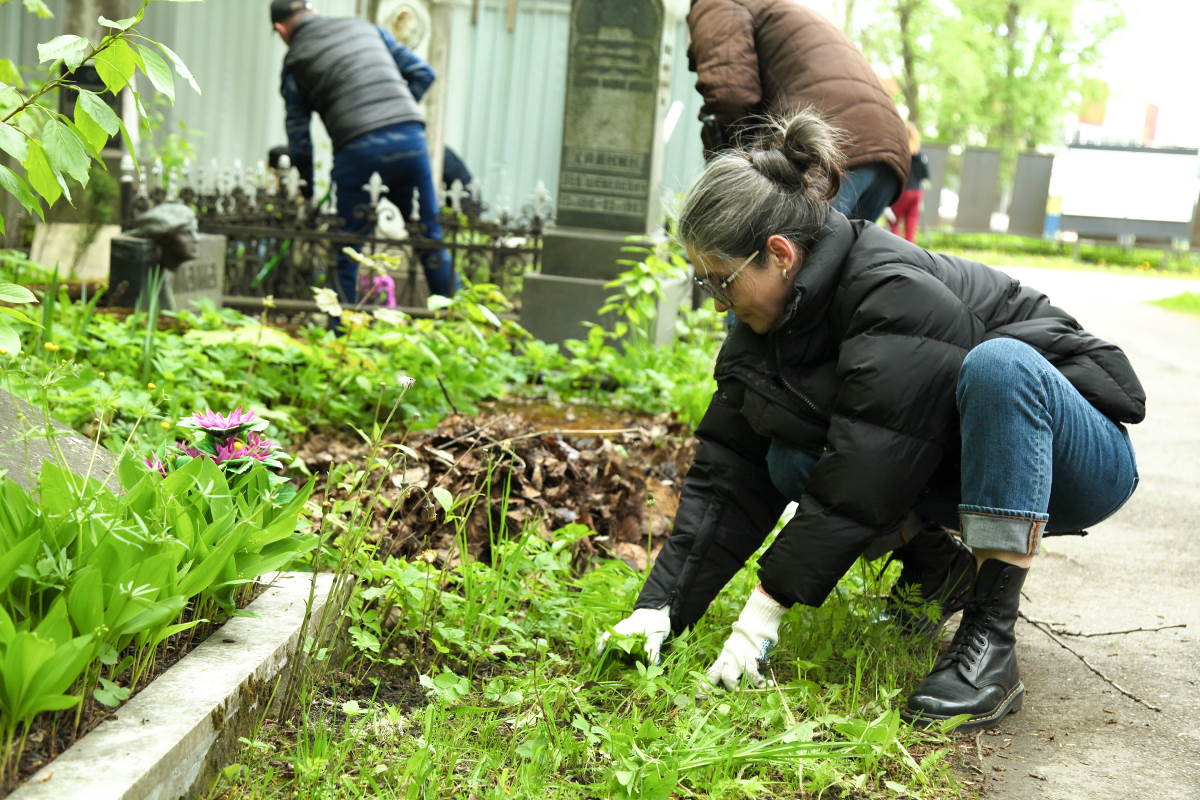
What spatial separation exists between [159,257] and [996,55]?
99.1 feet

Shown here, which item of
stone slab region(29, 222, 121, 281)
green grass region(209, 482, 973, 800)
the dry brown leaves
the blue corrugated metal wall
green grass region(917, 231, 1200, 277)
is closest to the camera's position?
green grass region(209, 482, 973, 800)

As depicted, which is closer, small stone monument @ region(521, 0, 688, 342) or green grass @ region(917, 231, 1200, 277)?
small stone monument @ region(521, 0, 688, 342)

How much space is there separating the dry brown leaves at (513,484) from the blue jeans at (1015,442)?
846 millimetres

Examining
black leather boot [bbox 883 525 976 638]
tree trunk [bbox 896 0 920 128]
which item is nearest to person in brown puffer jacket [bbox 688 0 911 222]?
black leather boot [bbox 883 525 976 638]

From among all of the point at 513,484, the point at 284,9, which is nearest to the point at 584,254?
the point at 284,9

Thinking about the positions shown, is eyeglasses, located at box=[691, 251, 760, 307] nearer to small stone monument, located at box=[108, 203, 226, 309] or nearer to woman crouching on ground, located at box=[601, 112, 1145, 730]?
woman crouching on ground, located at box=[601, 112, 1145, 730]

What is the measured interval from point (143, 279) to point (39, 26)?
5146 millimetres

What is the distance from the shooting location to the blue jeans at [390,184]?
6.46 meters

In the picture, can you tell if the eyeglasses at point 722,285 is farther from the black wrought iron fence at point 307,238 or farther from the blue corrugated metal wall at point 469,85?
the blue corrugated metal wall at point 469,85

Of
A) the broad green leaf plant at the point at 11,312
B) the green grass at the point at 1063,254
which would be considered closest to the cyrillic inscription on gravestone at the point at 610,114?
the broad green leaf plant at the point at 11,312

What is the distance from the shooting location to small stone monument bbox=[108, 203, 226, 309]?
571 centimetres

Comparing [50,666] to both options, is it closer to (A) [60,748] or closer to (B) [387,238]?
(A) [60,748]

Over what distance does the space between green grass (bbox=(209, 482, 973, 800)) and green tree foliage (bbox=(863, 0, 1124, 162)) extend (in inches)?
1213

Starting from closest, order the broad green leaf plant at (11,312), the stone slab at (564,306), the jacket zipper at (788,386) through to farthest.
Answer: the broad green leaf plant at (11,312)
the jacket zipper at (788,386)
the stone slab at (564,306)
